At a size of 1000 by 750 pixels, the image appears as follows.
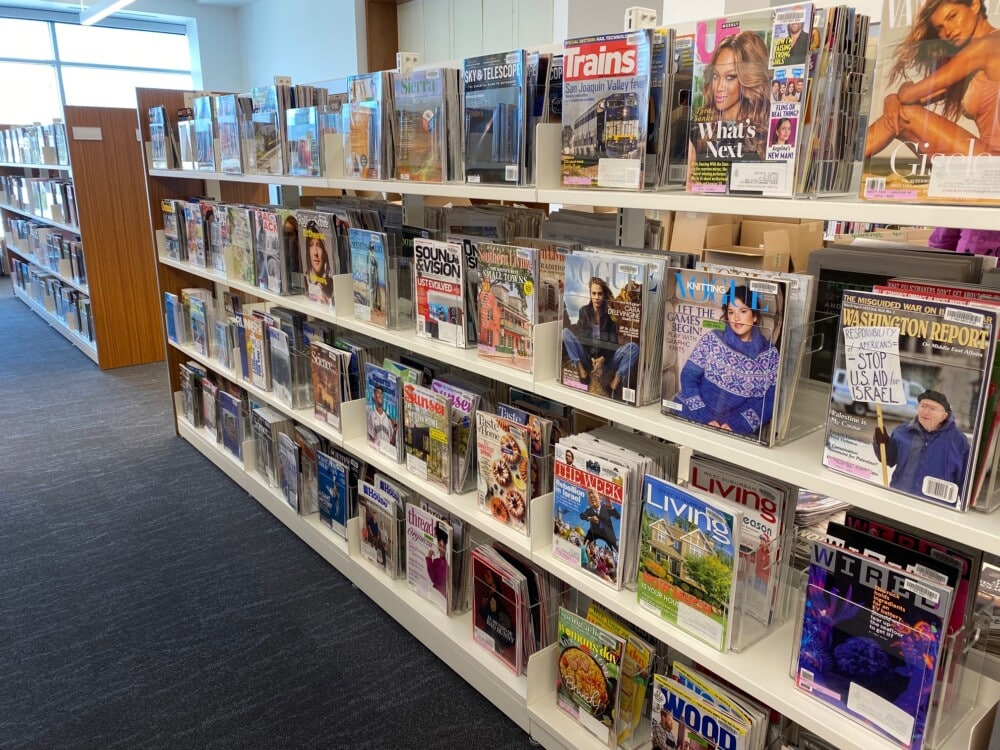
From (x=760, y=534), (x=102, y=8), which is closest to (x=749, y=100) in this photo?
(x=760, y=534)

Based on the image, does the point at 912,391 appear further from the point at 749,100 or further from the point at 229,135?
the point at 229,135

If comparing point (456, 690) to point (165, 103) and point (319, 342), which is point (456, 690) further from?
point (165, 103)

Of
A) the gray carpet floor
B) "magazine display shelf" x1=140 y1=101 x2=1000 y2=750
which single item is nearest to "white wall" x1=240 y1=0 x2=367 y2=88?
the gray carpet floor

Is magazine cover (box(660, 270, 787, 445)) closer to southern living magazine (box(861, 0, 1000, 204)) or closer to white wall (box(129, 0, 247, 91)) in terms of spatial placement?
southern living magazine (box(861, 0, 1000, 204))

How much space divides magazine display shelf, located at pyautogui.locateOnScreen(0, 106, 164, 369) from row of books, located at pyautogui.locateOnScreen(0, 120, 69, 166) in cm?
14

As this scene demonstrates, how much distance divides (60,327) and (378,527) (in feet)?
17.3

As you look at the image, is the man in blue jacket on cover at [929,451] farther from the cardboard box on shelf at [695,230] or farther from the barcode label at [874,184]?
the cardboard box on shelf at [695,230]

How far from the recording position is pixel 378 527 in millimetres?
2490

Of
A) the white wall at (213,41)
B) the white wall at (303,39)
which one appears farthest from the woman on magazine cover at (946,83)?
the white wall at (213,41)

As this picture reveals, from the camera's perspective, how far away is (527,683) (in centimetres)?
Answer: 186

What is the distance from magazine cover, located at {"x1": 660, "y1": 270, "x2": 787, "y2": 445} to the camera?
1268 millimetres

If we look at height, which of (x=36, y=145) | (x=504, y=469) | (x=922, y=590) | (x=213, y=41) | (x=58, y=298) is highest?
(x=213, y=41)

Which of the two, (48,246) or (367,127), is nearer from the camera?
(367,127)

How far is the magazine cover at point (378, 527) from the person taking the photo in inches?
95.3
